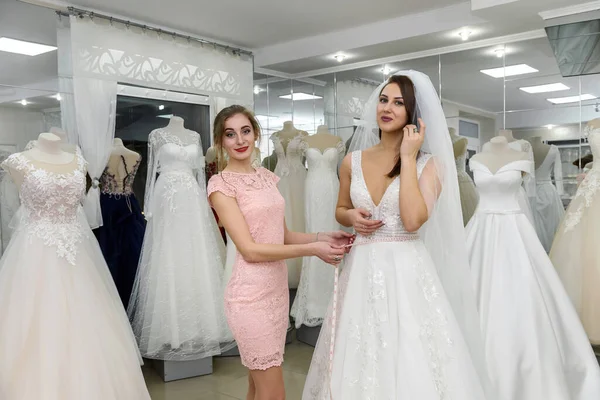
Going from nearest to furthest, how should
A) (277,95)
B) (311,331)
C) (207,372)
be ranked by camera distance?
(207,372) < (311,331) < (277,95)

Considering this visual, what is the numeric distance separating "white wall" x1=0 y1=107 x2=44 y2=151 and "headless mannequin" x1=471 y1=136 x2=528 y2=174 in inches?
130

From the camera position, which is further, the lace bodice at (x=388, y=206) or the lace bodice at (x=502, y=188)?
the lace bodice at (x=502, y=188)

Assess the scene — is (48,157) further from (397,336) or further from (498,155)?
(498,155)

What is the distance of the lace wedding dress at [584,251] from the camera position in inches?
132

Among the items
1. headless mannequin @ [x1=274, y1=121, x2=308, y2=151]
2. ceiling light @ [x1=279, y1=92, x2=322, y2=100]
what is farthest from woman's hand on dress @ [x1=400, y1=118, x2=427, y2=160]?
ceiling light @ [x1=279, y1=92, x2=322, y2=100]

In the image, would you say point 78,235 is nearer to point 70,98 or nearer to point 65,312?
point 65,312

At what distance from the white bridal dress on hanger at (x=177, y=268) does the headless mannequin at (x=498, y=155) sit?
2158 mm

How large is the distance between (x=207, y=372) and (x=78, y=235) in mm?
1593

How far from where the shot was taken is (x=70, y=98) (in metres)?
4.12

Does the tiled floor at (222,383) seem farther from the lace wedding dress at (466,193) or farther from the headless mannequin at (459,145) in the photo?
the headless mannequin at (459,145)

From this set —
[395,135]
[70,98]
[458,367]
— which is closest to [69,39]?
[70,98]

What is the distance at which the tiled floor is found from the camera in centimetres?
357

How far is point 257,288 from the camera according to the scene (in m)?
2.11

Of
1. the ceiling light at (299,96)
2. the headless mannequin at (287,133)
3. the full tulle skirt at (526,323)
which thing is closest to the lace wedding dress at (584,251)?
the full tulle skirt at (526,323)
